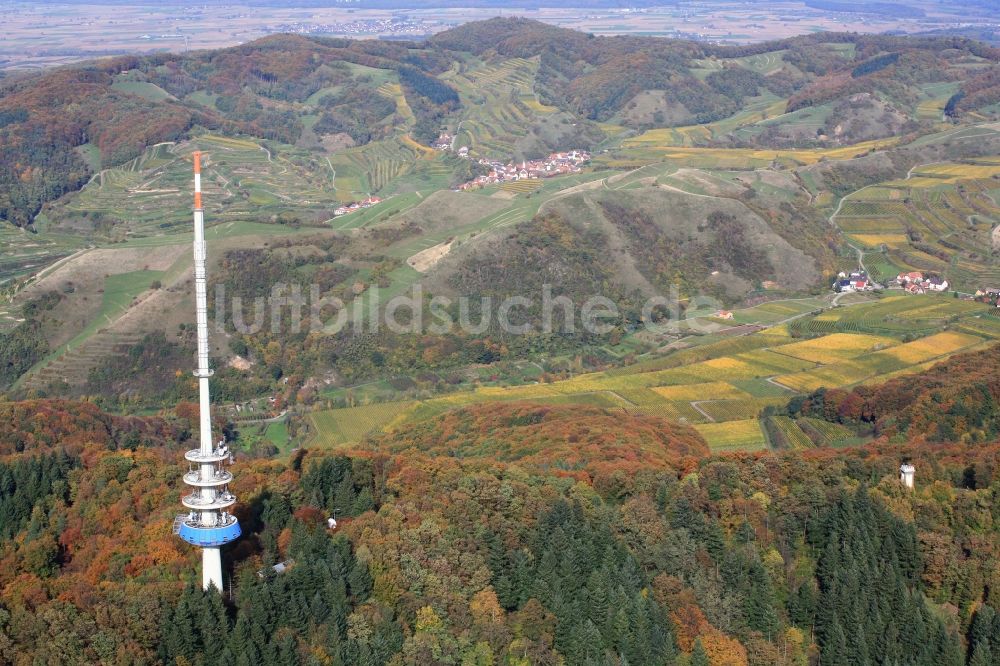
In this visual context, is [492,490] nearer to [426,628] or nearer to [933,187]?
[426,628]

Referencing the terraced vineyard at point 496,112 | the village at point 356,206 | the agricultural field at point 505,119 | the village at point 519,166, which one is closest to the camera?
the village at point 356,206

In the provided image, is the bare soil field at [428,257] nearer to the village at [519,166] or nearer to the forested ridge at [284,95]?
the village at [519,166]

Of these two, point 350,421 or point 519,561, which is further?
point 350,421

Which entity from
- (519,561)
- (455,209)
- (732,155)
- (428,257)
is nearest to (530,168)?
(732,155)

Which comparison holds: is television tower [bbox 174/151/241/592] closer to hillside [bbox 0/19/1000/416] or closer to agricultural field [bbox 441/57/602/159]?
hillside [bbox 0/19/1000/416]

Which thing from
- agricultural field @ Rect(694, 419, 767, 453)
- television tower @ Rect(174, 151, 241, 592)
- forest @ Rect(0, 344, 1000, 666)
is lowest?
agricultural field @ Rect(694, 419, 767, 453)

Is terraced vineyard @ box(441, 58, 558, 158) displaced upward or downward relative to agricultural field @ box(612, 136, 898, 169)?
downward

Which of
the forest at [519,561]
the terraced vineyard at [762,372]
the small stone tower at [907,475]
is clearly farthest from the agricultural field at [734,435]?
the small stone tower at [907,475]

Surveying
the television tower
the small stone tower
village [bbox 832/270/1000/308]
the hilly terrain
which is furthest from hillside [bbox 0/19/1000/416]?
the television tower

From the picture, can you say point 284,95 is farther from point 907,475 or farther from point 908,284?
point 907,475
